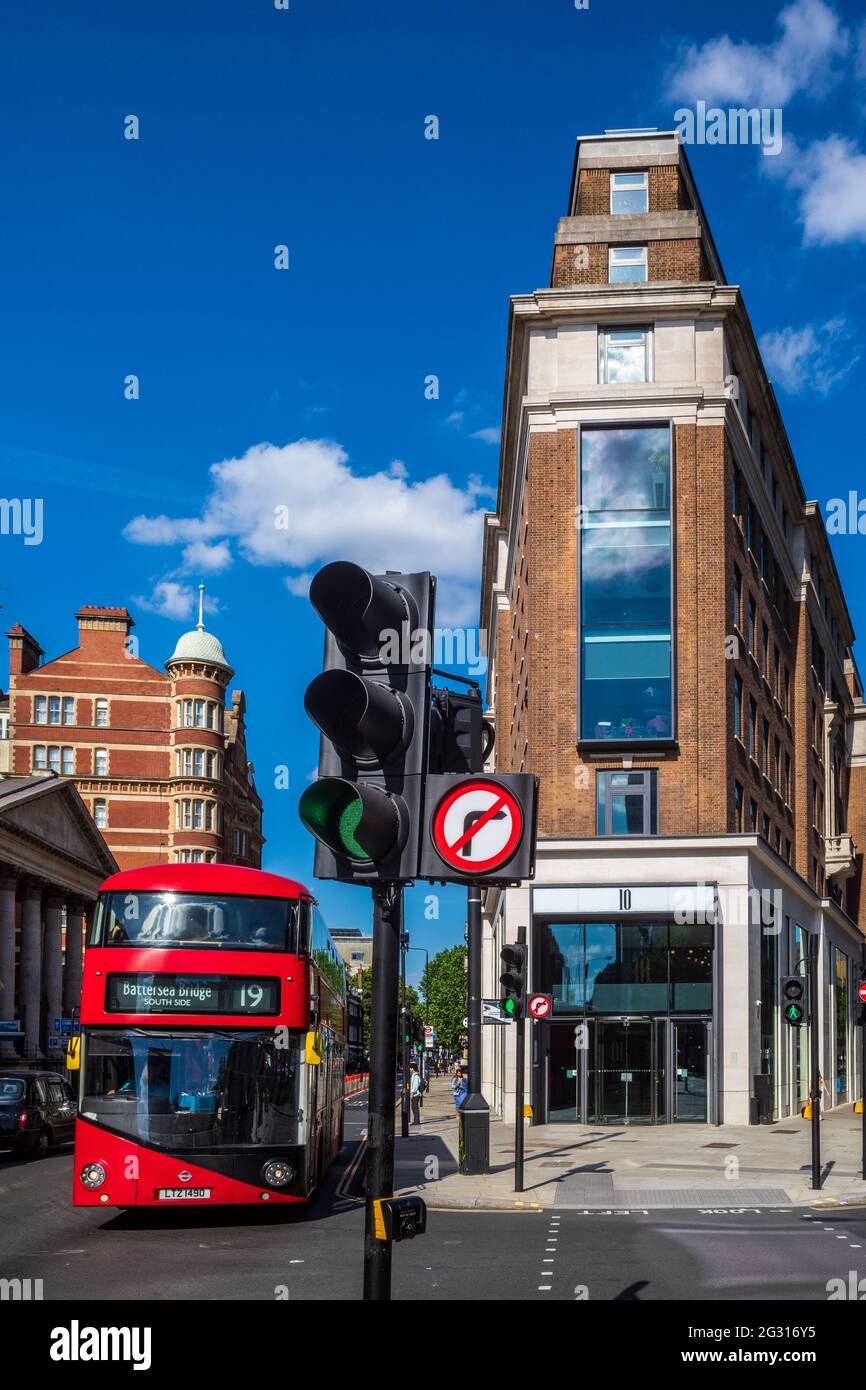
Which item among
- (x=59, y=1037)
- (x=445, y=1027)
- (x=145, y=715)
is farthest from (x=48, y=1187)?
(x=445, y=1027)

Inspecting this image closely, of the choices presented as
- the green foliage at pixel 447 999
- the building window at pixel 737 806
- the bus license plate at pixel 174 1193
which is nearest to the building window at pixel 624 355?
the building window at pixel 737 806

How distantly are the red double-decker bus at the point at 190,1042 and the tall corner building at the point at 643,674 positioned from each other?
68.6 feet

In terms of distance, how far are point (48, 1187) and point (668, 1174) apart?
10109 millimetres

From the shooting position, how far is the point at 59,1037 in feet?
219

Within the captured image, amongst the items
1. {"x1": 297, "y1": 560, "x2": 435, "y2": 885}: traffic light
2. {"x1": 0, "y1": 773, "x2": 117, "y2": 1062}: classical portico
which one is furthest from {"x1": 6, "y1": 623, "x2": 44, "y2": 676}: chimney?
{"x1": 297, "y1": 560, "x2": 435, "y2": 885}: traffic light

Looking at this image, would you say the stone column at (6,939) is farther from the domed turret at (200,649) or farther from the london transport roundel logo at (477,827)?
the london transport roundel logo at (477,827)

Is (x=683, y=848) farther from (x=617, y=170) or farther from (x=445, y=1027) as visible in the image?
(x=445, y=1027)

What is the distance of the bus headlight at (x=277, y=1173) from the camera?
56.0ft

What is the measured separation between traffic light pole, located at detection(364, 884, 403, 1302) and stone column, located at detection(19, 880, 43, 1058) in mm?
65831

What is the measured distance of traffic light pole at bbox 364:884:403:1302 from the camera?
19.2 feet

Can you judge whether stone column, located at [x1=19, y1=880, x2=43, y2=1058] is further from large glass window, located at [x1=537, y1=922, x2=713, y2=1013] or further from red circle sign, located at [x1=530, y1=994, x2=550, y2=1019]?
red circle sign, located at [x1=530, y1=994, x2=550, y2=1019]

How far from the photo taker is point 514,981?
22.3m

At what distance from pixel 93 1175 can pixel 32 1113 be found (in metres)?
14.9

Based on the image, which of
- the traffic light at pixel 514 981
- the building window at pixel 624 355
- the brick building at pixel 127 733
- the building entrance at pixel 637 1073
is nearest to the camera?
the traffic light at pixel 514 981
